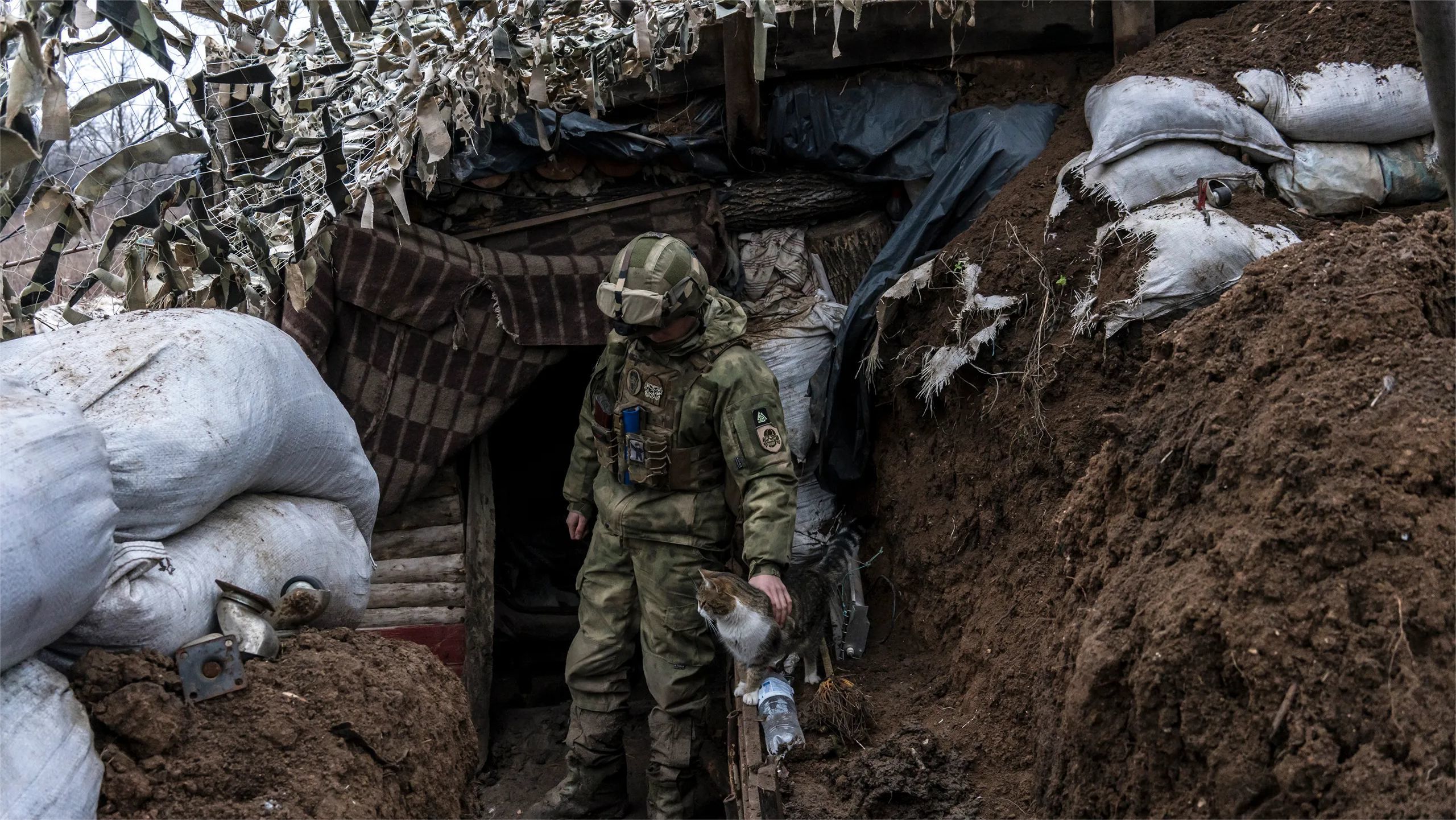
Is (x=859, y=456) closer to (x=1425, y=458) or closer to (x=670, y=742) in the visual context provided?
(x=670, y=742)

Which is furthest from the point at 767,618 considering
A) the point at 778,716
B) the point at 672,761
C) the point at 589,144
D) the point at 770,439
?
the point at 589,144

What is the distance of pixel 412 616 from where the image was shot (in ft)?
18.7

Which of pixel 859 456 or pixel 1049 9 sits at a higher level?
pixel 1049 9

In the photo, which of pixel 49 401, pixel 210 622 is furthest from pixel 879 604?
pixel 49 401

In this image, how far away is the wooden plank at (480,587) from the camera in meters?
5.83

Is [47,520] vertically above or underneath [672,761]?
above

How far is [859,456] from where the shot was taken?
522cm

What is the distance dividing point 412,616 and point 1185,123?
4087 millimetres

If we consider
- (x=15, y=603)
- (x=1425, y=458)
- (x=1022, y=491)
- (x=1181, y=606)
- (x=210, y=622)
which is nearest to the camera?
(x=15, y=603)

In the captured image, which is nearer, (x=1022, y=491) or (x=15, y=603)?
(x=15, y=603)

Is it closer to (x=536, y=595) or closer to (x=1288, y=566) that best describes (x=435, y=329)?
(x=536, y=595)

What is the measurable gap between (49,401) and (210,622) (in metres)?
0.55

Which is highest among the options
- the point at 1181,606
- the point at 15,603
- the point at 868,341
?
the point at 15,603

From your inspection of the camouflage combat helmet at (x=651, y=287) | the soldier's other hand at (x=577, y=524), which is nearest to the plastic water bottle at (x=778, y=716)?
the soldier's other hand at (x=577, y=524)
